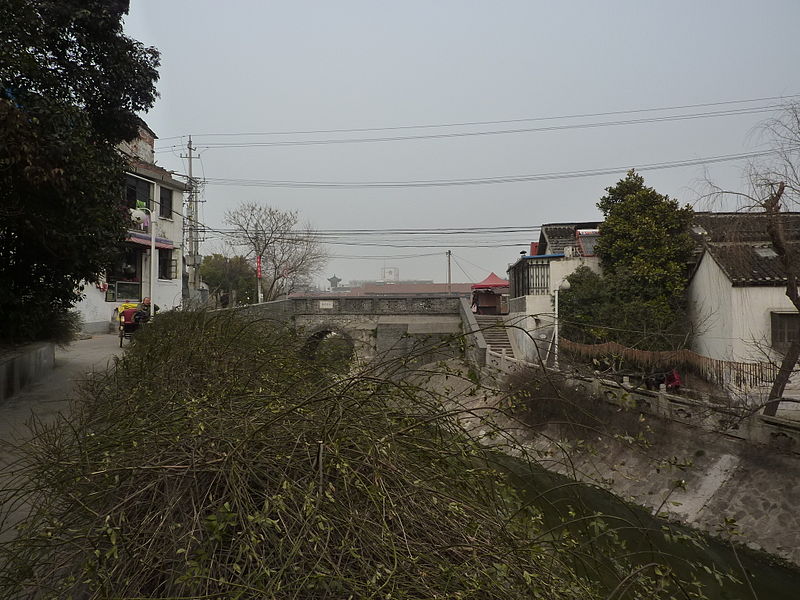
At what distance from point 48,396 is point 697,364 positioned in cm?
1324

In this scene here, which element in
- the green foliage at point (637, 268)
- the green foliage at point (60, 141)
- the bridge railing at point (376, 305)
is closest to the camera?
the green foliage at point (60, 141)

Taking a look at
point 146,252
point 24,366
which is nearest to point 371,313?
point 146,252

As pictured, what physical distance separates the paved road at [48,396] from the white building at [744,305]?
1089 centimetres

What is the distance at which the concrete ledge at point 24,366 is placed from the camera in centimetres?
917

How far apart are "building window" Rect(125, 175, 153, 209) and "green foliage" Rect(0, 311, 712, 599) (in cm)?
2158

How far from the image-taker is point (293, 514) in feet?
6.37

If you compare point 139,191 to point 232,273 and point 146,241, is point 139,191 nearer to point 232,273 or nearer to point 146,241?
point 146,241

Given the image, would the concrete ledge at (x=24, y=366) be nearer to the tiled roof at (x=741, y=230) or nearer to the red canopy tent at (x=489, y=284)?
the tiled roof at (x=741, y=230)

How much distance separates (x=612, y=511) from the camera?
31.9 ft

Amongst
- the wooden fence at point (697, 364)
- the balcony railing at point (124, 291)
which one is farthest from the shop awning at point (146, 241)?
the wooden fence at point (697, 364)

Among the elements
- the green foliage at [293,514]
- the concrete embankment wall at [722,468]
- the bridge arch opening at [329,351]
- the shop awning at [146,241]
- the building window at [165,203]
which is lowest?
the concrete embankment wall at [722,468]

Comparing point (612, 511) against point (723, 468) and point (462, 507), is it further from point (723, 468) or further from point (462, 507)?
point (462, 507)

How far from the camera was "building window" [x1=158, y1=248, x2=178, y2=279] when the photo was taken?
24.5m

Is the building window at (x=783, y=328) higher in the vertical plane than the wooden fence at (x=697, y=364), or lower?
higher
